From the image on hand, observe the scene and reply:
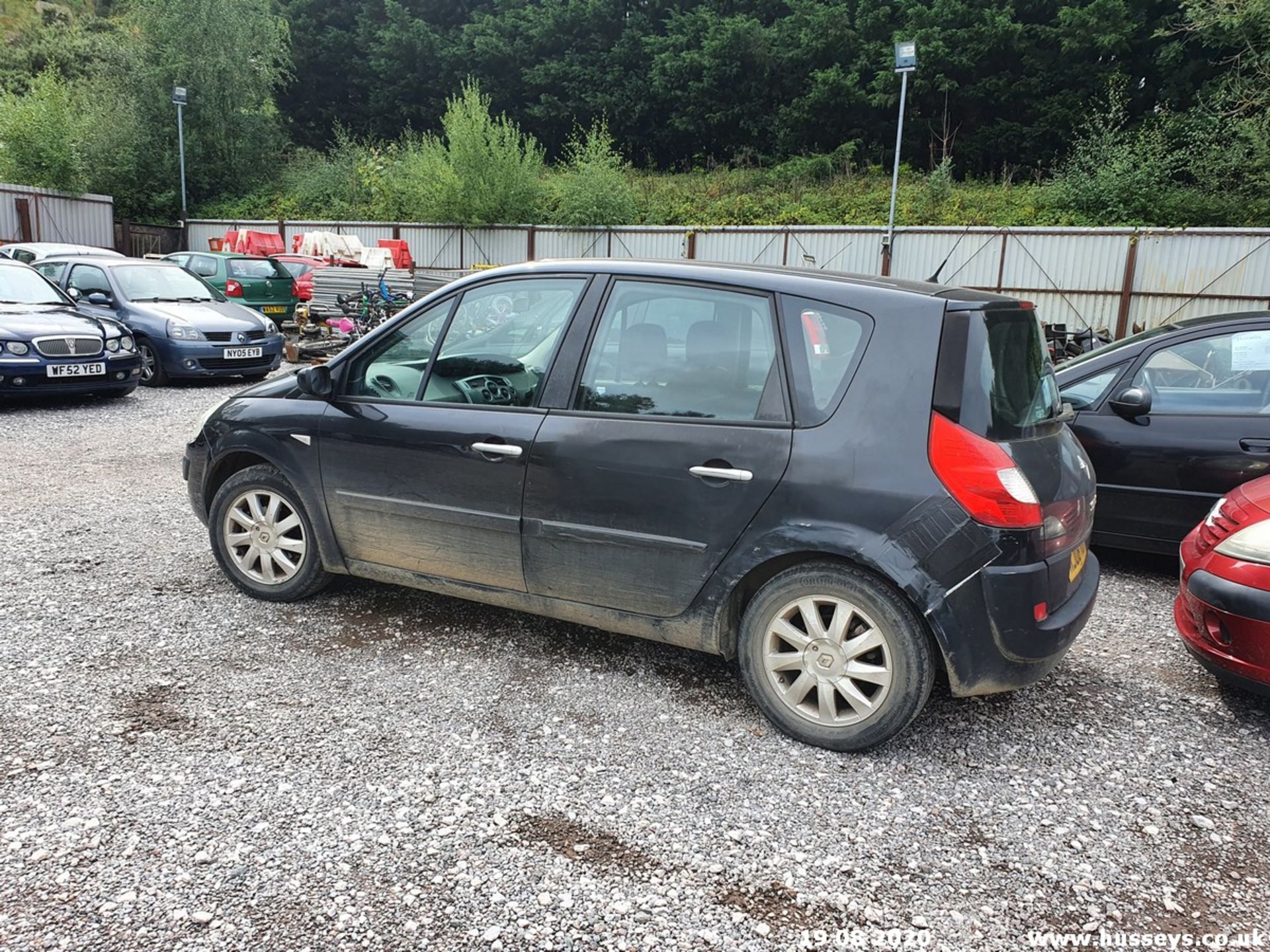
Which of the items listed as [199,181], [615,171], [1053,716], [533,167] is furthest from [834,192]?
[1053,716]

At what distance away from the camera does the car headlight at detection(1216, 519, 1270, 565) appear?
3.24m

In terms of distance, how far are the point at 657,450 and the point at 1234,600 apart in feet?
A: 7.24

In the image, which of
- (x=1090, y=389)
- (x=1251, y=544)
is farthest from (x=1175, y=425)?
(x=1251, y=544)

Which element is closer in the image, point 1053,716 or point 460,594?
point 1053,716

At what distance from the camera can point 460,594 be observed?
12.3 feet

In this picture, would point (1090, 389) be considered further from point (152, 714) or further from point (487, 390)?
point (152, 714)

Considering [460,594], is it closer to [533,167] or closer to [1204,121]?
[533,167]

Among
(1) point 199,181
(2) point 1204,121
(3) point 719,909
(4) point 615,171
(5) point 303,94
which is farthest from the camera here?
(5) point 303,94

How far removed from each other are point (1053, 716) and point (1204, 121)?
27.4 metres

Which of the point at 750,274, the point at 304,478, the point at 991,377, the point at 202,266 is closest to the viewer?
the point at 991,377

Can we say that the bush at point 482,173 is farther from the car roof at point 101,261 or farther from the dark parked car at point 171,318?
the dark parked car at point 171,318

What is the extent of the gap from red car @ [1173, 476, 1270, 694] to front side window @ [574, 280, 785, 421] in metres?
1.85

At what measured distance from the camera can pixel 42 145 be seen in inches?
1145

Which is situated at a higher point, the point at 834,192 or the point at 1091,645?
the point at 834,192
